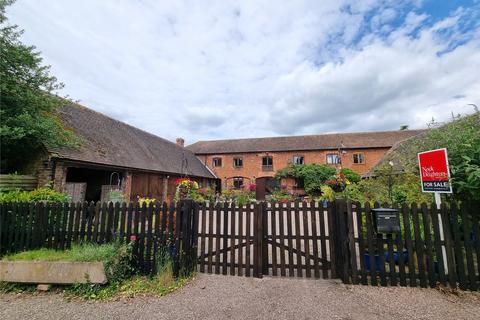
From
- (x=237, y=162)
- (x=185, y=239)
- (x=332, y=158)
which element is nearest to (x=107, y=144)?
(x=185, y=239)

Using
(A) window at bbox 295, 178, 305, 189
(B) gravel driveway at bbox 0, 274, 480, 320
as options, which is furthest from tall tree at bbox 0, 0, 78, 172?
(A) window at bbox 295, 178, 305, 189

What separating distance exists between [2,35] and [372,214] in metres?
12.3

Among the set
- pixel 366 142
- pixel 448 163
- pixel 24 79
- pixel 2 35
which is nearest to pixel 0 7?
pixel 2 35

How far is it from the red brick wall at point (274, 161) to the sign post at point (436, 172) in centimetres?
2137

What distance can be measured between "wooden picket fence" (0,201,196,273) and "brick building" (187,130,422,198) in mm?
20938

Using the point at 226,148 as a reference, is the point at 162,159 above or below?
below

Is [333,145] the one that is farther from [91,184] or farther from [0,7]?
[0,7]

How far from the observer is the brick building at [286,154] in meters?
24.5

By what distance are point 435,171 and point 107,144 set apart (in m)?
14.7

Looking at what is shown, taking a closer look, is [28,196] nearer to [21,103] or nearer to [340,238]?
[21,103]

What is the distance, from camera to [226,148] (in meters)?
28.6

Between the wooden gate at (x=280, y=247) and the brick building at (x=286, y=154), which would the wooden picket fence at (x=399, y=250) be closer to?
the wooden gate at (x=280, y=247)

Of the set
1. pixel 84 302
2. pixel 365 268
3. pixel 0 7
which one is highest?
pixel 0 7

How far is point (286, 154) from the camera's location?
26.3m
